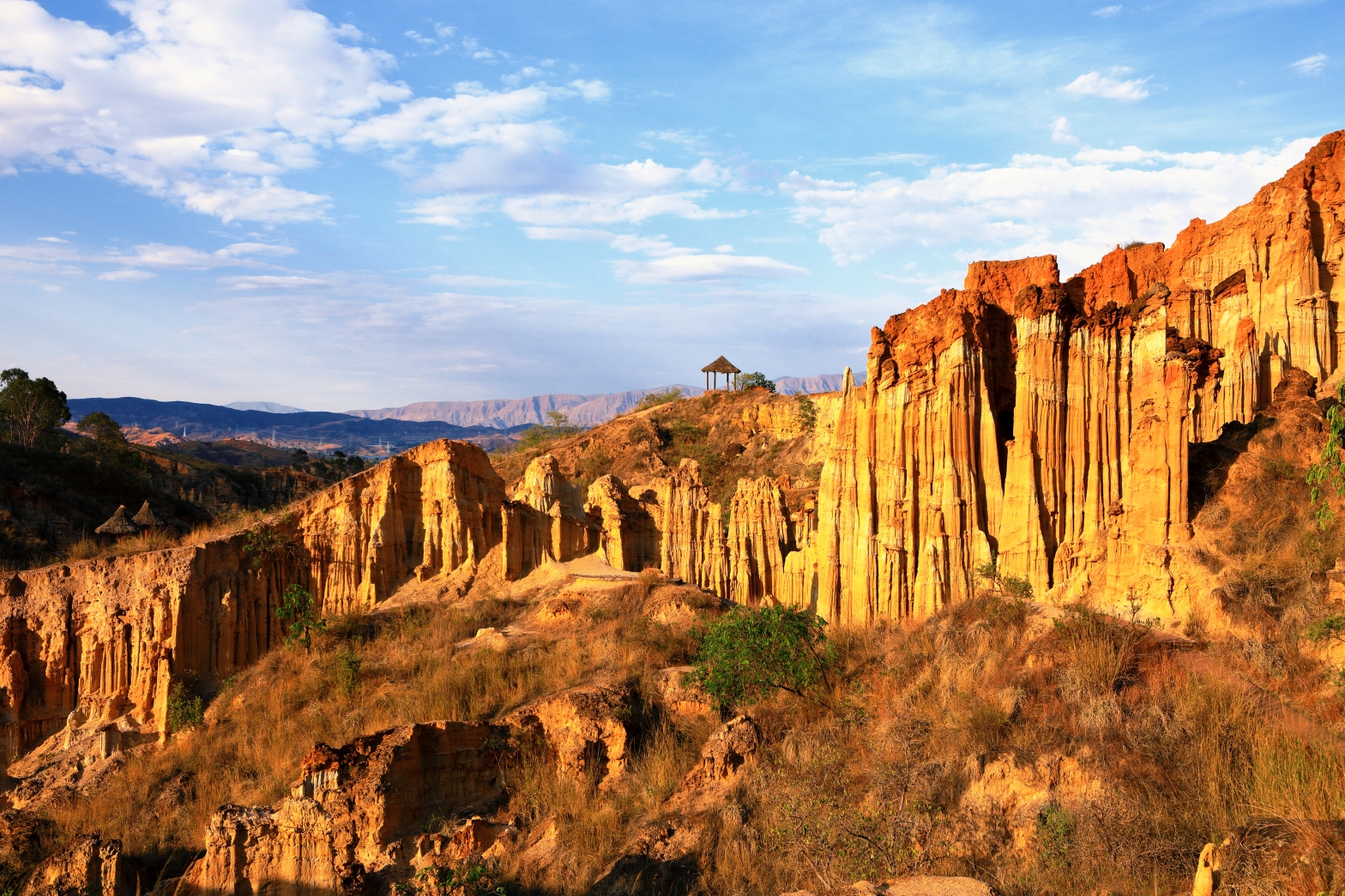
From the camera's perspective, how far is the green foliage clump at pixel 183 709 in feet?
57.8

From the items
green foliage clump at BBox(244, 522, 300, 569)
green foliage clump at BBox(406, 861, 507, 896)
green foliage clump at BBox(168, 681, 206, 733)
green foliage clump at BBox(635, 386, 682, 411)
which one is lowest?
green foliage clump at BBox(168, 681, 206, 733)

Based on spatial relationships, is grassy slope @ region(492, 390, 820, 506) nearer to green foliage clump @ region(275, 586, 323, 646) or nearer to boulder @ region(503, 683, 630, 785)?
green foliage clump @ region(275, 586, 323, 646)

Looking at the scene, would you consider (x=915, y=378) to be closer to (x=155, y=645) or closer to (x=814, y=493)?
(x=814, y=493)

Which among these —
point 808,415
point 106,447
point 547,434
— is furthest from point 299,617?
point 547,434

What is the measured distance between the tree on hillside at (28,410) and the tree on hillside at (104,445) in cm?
197

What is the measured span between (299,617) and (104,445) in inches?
1517

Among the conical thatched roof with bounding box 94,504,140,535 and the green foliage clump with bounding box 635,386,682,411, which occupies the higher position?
the green foliage clump with bounding box 635,386,682,411

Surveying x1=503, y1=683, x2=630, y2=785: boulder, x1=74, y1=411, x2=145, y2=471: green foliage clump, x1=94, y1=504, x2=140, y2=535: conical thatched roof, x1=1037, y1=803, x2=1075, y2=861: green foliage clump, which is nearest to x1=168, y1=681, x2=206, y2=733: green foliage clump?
x1=503, y1=683, x2=630, y2=785: boulder

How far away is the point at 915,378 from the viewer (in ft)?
60.5

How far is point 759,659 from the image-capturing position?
14.1 metres

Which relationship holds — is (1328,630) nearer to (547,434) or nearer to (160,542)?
(160,542)

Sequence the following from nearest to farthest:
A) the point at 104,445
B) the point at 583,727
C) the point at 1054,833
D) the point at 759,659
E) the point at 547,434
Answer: the point at 1054,833
the point at 583,727
the point at 759,659
the point at 104,445
the point at 547,434

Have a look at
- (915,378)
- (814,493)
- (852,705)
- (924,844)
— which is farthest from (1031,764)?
(814,493)

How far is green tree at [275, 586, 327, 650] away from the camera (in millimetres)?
19375
